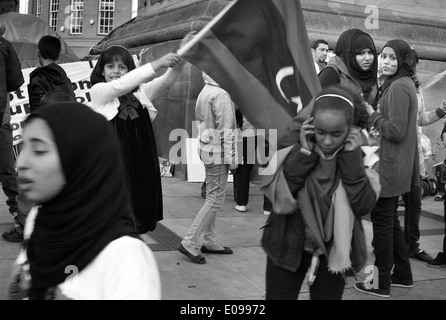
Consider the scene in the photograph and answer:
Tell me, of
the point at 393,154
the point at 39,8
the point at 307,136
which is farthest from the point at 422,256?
the point at 39,8

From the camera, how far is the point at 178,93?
381 inches

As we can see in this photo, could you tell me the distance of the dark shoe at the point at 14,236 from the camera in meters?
5.64

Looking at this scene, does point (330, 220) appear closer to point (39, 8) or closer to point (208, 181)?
point (208, 181)

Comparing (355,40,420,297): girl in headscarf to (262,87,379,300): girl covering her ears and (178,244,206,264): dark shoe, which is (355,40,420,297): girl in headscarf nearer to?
(178,244,206,264): dark shoe

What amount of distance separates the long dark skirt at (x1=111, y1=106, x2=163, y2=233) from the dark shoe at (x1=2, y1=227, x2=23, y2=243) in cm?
195

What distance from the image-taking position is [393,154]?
4773mm

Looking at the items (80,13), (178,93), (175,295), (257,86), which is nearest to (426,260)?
(175,295)

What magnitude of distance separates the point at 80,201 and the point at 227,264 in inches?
144

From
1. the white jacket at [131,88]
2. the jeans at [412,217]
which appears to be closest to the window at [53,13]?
the jeans at [412,217]

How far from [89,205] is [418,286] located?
13.2 ft

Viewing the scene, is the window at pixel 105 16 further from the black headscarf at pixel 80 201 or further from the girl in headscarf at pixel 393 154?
the black headscarf at pixel 80 201

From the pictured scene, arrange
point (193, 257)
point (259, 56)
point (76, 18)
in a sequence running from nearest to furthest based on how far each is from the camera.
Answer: point (259, 56)
point (193, 257)
point (76, 18)

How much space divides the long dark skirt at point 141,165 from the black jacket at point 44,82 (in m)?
1.75

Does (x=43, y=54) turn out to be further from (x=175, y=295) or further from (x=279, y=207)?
(x=279, y=207)
